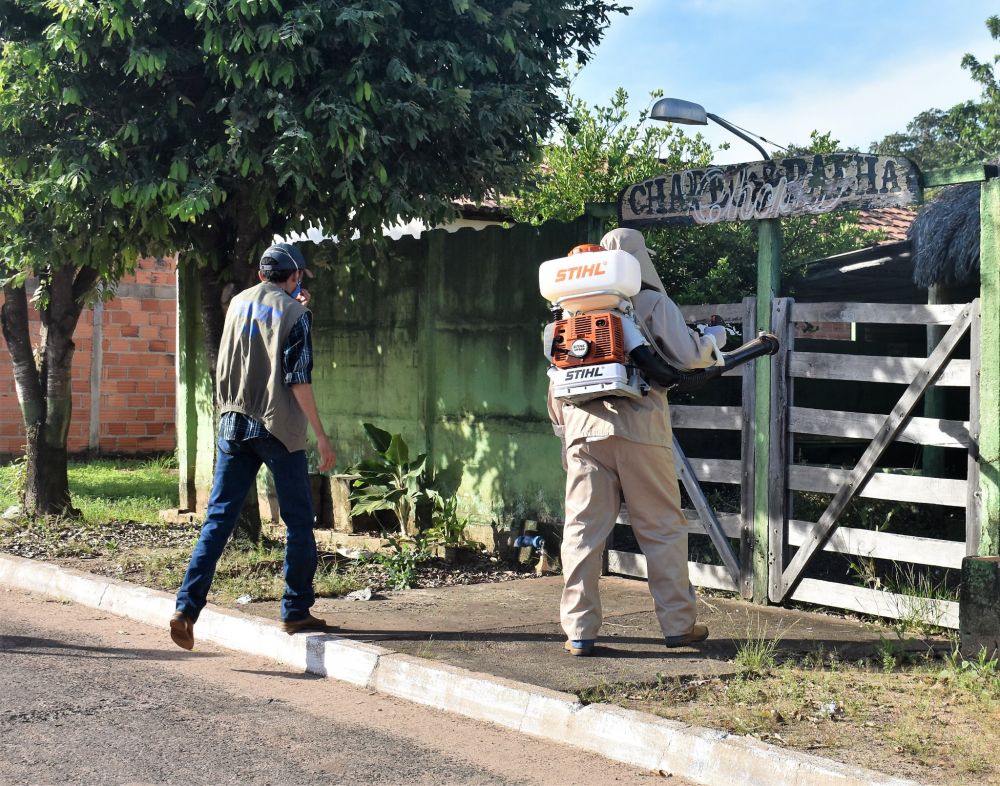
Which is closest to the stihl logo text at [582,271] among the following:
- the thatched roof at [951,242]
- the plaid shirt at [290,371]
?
the plaid shirt at [290,371]

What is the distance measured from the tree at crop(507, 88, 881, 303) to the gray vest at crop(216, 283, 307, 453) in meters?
5.73

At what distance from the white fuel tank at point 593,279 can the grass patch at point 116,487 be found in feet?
19.7

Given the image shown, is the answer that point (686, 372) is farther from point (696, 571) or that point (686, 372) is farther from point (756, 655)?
point (696, 571)

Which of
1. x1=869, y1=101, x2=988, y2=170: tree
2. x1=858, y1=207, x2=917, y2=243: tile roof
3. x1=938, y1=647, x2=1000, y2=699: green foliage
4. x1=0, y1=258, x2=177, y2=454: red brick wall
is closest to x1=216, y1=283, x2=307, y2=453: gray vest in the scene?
x1=938, y1=647, x2=1000, y2=699: green foliage

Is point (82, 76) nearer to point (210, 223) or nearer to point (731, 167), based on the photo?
point (210, 223)

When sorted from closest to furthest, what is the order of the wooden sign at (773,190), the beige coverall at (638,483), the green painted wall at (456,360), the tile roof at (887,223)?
the beige coverall at (638,483) < the wooden sign at (773,190) < the green painted wall at (456,360) < the tile roof at (887,223)

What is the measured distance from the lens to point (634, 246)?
6098 mm

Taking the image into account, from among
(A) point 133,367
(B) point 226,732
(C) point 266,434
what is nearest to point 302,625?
(C) point 266,434

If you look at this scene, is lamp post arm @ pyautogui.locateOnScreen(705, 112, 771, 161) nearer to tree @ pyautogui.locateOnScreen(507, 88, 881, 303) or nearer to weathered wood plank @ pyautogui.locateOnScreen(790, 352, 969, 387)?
tree @ pyautogui.locateOnScreen(507, 88, 881, 303)

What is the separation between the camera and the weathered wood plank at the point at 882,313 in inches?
259

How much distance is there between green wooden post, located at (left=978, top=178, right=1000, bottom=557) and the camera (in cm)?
627

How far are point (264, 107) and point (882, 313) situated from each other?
3912 millimetres

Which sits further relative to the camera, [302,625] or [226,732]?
[302,625]

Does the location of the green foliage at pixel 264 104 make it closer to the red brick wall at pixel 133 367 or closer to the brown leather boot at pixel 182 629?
the brown leather boot at pixel 182 629
